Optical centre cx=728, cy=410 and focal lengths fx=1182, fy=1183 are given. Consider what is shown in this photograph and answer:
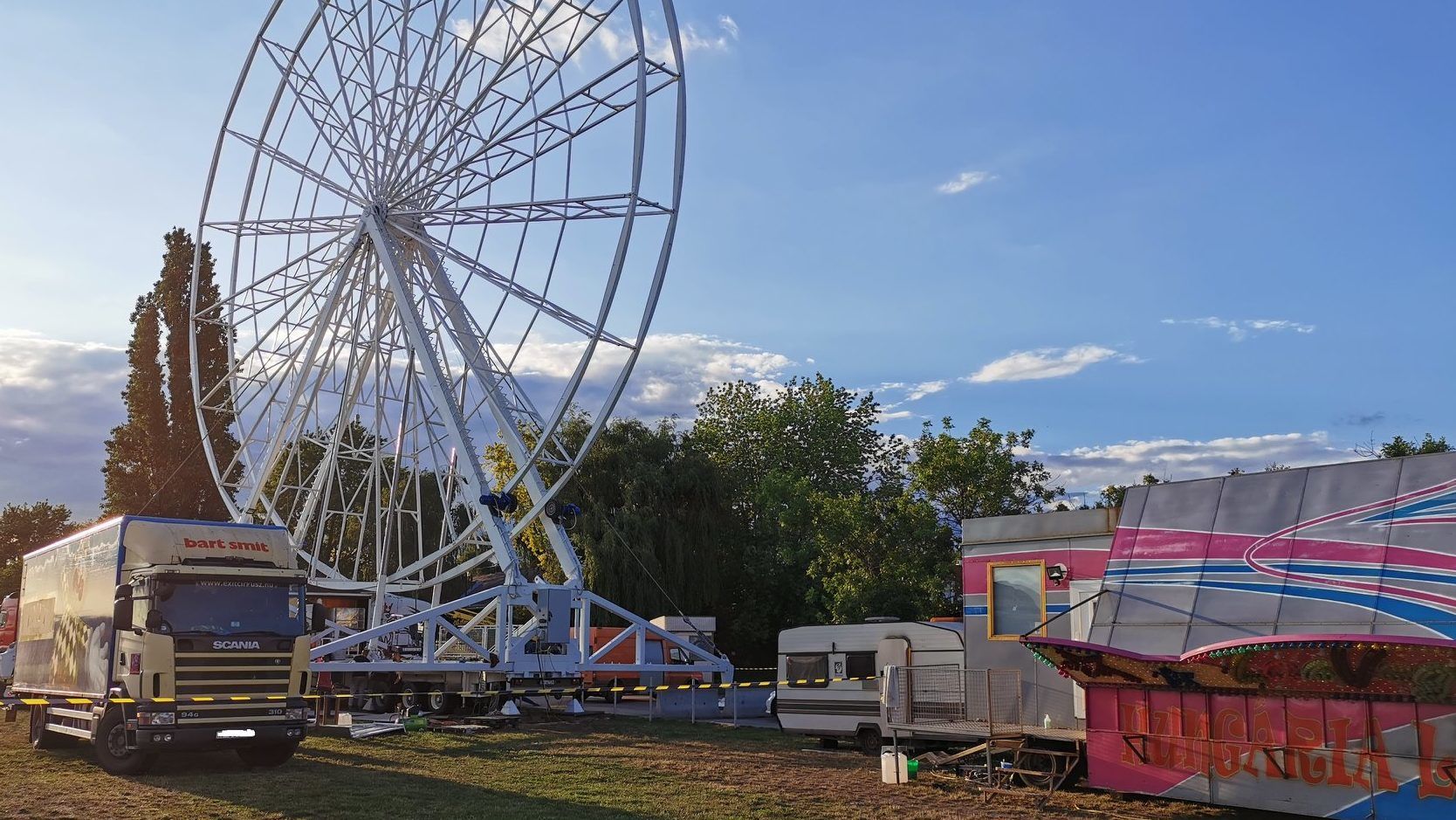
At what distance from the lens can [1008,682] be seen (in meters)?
16.0

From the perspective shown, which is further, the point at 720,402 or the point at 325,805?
the point at 720,402

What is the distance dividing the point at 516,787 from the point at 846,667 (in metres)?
7.54

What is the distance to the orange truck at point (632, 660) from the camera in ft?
106

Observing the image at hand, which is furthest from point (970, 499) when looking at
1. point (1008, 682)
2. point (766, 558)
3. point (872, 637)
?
point (1008, 682)

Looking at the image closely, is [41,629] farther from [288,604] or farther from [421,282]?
[421,282]

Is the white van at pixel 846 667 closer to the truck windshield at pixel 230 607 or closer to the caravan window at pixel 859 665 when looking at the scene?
the caravan window at pixel 859 665

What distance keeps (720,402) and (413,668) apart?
37742 mm

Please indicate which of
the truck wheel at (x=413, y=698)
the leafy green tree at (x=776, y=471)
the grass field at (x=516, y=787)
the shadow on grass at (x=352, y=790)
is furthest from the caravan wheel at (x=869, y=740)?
the leafy green tree at (x=776, y=471)

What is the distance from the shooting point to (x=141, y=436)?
48.2m

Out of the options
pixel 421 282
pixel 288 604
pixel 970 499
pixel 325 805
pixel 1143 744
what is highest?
pixel 421 282

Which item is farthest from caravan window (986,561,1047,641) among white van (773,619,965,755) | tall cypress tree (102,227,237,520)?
tall cypress tree (102,227,237,520)

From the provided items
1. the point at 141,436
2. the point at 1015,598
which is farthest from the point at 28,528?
the point at 1015,598

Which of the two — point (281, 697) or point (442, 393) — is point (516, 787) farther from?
point (442, 393)

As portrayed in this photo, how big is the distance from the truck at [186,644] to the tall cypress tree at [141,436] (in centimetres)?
3130
